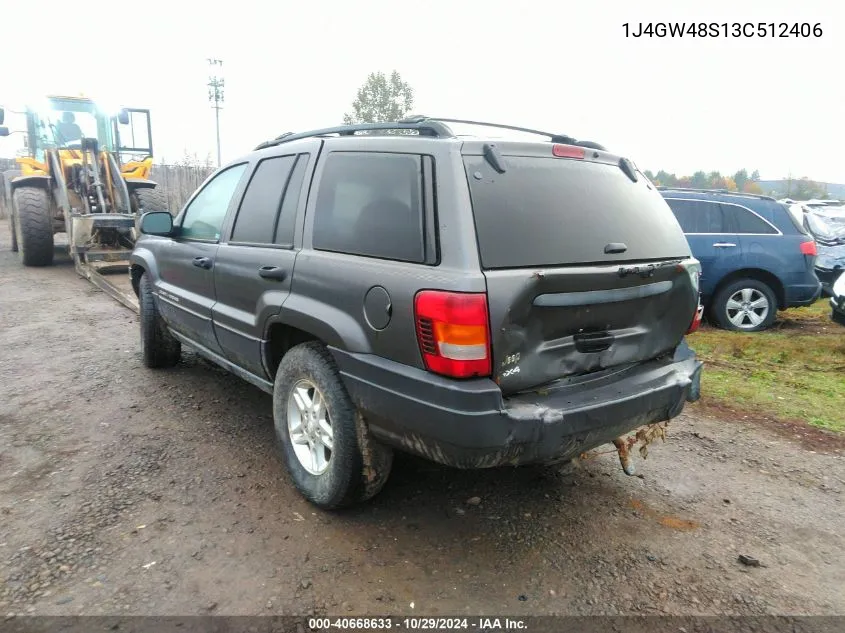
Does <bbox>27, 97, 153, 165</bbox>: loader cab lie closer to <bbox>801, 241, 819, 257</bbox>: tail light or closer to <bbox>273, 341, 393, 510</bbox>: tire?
<bbox>273, 341, 393, 510</bbox>: tire

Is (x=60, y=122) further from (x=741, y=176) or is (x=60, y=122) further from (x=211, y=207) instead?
(x=741, y=176)

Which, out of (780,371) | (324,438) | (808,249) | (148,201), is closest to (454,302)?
(324,438)

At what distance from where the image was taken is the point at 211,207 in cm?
408

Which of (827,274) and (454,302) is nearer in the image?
(454,302)

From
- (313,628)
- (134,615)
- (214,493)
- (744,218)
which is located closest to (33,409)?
(214,493)

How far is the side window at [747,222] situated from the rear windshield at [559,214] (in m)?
5.03

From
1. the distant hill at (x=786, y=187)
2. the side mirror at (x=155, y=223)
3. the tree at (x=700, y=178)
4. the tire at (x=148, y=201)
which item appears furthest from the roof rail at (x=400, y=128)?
the tree at (x=700, y=178)

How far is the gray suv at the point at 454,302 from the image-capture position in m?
2.26

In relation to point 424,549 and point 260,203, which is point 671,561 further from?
point 260,203

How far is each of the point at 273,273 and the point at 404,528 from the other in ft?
4.79

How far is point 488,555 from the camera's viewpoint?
262cm

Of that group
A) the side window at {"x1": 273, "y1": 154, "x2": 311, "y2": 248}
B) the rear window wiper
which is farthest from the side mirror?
the rear window wiper

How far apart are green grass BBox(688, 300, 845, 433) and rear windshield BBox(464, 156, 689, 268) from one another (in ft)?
7.07

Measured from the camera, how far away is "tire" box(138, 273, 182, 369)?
4.86m
